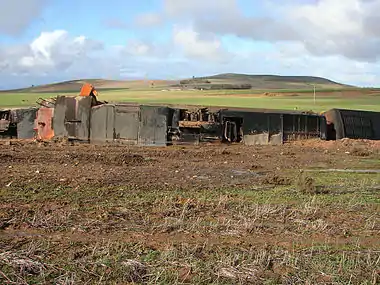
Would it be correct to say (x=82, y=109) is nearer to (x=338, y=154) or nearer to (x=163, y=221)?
(x=338, y=154)

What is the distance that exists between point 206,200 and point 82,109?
45.5ft

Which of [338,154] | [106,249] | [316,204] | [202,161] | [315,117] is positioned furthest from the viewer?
[315,117]

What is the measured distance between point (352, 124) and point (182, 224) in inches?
764

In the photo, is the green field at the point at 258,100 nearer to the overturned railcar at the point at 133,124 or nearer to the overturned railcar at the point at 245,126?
the overturned railcar at the point at 245,126

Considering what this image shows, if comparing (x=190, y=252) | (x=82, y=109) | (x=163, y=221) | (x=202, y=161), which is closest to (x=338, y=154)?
(x=202, y=161)

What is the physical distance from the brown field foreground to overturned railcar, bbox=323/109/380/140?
391 inches

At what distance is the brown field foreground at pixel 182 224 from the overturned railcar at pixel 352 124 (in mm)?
9920

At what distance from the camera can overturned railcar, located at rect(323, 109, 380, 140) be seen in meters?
25.4

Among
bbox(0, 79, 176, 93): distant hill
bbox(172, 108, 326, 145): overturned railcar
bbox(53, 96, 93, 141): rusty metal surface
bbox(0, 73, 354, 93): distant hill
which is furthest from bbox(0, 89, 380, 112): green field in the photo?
bbox(0, 79, 176, 93): distant hill

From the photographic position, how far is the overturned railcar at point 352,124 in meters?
25.4

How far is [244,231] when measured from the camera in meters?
7.77

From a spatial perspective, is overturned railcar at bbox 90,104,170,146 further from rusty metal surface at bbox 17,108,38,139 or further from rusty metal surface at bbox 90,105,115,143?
rusty metal surface at bbox 17,108,38,139

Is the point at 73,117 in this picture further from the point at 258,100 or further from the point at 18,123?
the point at 258,100

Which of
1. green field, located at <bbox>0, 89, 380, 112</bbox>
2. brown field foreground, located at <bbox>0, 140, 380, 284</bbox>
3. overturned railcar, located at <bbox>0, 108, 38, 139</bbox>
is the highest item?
green field, located at <bbox>0, 89, 380, 112</bbox>
